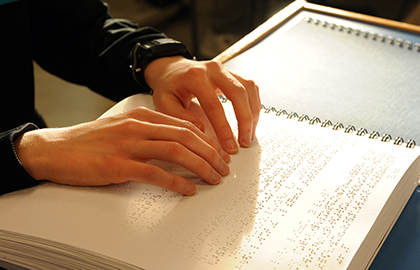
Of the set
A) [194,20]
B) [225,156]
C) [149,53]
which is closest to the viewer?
[225,156]

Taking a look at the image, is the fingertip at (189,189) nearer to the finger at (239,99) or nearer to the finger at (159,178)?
the finger at (159,178)

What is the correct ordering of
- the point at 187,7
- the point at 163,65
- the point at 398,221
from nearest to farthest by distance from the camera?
the point at 398,221 → the point at 163,65 → the point at 187,7

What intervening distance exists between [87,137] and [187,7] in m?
2.49

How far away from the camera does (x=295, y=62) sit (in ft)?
3.16

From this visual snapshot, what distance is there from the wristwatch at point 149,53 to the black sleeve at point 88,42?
4 cm

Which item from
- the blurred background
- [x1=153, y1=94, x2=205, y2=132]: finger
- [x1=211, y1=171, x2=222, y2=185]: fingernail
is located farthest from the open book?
A: the blurred background

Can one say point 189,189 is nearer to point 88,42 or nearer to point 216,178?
Result: point 216,178

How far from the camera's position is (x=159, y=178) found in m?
0.54

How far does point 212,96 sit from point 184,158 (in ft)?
0.56

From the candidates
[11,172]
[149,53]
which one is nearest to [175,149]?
[11,172]

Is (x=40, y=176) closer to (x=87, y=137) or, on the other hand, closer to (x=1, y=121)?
(x=87, y=137)

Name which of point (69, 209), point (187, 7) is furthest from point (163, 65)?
point (187, 7)

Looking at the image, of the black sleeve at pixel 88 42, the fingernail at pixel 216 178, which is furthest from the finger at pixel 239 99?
the black sleeve at pixel 88 42

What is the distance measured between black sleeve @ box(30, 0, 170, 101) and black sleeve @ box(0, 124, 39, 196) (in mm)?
391
